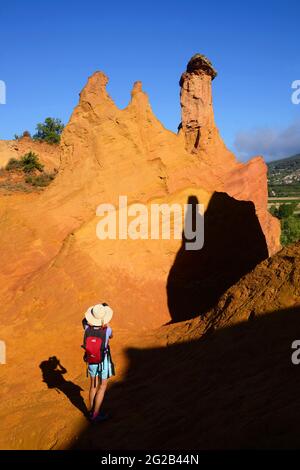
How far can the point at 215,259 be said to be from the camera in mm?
11234

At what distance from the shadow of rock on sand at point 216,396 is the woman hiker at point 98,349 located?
0.32 meters

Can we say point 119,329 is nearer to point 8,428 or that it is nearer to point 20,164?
point 8,428

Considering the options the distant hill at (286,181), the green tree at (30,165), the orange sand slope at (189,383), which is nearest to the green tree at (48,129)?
the green tree at (30,165)

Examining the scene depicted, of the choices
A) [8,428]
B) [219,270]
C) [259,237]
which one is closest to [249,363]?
[8,428]

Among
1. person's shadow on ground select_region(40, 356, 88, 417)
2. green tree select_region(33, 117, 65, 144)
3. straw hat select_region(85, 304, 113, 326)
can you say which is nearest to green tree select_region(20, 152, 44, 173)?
green tree select_region(33, 117, 65, 144)

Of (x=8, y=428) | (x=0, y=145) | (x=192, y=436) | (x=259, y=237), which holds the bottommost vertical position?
(x=8, y=428)

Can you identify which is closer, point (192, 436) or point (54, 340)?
point (192, 436)

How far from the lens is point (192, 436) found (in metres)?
3.85

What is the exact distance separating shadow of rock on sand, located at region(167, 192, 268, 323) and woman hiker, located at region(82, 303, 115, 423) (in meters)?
5.29

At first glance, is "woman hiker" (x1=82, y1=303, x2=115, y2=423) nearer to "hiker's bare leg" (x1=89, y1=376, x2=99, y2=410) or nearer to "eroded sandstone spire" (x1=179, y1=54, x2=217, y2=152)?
"hiker's bare leg" (x1=89, y1=376, x2=99, y2=410)

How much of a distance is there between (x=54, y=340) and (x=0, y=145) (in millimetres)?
39252

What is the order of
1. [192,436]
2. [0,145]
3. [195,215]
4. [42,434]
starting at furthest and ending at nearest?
[0,145]
[195,215]
[42,434]
[192,436]

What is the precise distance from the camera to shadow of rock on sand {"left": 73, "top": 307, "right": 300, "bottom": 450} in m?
3.48

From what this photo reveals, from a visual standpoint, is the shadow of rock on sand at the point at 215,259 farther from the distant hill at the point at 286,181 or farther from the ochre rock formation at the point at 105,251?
the distant hill at the point at 286,181
